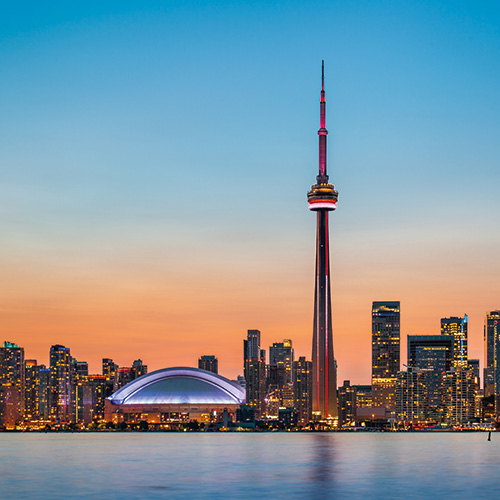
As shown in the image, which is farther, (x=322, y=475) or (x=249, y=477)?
(x=322, y=475)

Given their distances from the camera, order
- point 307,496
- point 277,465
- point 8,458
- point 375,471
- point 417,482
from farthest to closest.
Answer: point 8,458 → point 277,465 → point 375,471 → point 417,482 → point 307,496

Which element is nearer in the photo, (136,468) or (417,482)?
(417,482)

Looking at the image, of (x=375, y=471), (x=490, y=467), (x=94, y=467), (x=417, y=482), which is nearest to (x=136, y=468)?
(x=94, y=467)

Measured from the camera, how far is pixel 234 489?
88.6 metres

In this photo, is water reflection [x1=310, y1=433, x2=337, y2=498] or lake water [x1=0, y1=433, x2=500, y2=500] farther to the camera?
water reflection [x1=310, y1=433, x2=337, y2=498]

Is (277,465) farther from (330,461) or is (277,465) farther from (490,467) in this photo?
(490,467)

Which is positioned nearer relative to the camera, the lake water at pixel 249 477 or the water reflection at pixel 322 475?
the lake water at pixel 249 477

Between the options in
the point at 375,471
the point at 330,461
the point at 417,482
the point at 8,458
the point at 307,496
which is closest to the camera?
the point at 307,496

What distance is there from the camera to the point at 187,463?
133125 mm

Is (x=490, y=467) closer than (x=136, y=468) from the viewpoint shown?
No

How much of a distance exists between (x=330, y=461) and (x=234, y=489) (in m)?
49.8

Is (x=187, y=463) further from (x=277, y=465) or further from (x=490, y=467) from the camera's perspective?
(x=490, y=467)

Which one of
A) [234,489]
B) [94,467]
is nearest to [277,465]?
[94,467]

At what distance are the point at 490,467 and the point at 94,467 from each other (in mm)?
54316
